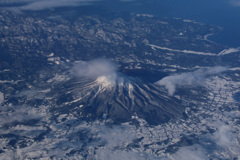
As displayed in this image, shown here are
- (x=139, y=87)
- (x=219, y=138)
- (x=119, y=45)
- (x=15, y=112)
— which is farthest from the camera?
(x=119, y=45)

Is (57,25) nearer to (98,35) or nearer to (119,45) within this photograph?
(98,35)

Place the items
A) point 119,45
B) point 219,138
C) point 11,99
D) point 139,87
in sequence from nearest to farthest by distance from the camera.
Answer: point 219,138
point 11,99
point 139,87
point 119,45

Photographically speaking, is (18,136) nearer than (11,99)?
Yes

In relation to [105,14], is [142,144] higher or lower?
lower

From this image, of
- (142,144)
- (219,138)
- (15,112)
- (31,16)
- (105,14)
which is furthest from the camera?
(105,14)

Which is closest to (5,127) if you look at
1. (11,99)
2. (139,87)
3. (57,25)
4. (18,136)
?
(18,136)


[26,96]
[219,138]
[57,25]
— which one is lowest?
[219,138]

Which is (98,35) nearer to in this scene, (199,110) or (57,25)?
(57,25)

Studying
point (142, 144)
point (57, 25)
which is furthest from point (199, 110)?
point (57, 25)

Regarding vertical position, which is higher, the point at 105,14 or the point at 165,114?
the point at 105,14
